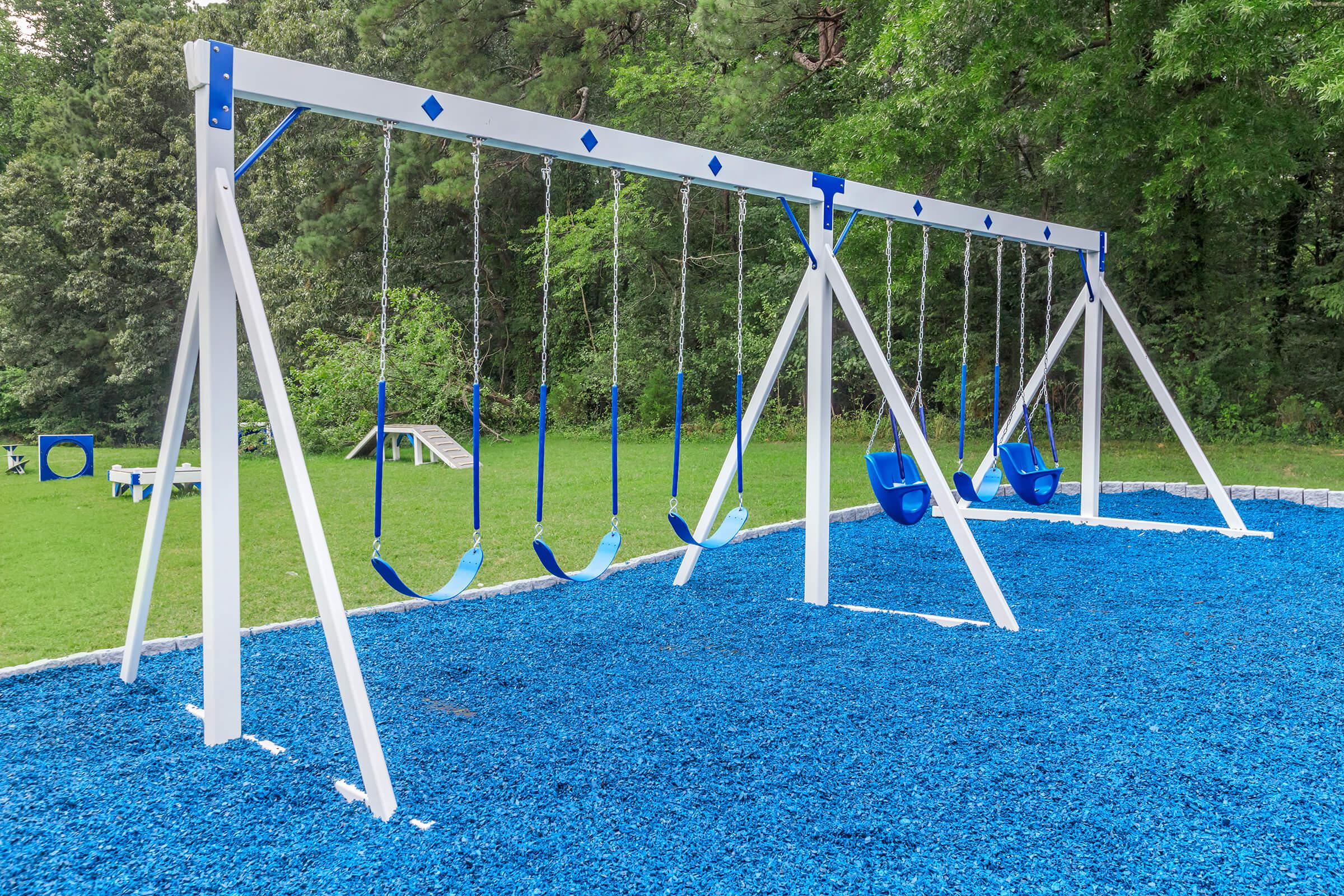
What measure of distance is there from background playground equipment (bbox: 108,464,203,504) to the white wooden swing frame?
4.41 metres

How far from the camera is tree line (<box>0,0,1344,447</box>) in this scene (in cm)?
950

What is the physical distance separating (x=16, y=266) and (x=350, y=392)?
832cm

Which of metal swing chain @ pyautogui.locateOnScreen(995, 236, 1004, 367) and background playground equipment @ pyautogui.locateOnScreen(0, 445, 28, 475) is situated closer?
metal swing chain @ pyautogui.locateOnScreen(995, 236, 1004, 367)

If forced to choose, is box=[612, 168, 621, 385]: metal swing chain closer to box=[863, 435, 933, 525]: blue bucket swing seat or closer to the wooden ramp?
box=[863, 435, 933, 525]: blue bucket swing seat

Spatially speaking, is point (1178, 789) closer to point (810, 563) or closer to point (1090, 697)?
point (1090, 697)

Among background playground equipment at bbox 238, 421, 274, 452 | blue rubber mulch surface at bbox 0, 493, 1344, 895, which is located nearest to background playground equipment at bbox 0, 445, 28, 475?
background playground equipment at bbox 238, 421, 274, 452

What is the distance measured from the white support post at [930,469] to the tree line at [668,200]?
18.7ft

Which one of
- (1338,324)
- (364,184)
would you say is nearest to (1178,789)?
(1338,324)

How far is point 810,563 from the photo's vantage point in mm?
4824

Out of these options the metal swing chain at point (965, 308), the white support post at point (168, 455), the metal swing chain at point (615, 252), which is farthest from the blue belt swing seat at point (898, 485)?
the white support post at point (168, 455)

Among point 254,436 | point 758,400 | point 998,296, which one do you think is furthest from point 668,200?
point 758,400

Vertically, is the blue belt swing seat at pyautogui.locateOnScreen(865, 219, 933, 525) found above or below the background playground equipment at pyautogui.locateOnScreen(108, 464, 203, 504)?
above

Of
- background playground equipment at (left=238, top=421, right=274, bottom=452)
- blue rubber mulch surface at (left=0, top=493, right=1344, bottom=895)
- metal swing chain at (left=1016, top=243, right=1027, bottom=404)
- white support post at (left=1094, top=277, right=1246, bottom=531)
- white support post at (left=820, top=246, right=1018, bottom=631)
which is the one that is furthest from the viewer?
background playground equipment at (left=238, top=421, right=274, bottom=452)

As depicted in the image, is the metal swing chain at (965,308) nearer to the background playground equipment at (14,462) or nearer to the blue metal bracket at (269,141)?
the blue metal bracket at (269,141)
